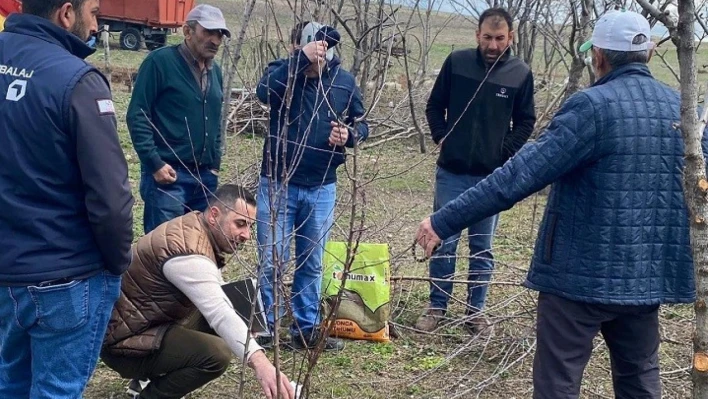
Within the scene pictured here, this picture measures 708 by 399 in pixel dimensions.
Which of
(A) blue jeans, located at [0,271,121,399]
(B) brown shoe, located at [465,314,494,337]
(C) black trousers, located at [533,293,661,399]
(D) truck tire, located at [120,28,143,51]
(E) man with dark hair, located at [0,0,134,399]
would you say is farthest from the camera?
(D) truck tire, located at [120,28,143,51]

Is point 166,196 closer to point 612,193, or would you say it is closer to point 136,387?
point 136,387

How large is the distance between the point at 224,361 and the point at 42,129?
1346mm

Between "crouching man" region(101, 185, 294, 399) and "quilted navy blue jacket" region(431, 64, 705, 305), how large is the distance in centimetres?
93

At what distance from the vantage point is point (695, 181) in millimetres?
2244

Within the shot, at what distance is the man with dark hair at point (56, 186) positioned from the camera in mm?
2316

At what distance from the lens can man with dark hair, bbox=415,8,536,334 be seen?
4.38 m

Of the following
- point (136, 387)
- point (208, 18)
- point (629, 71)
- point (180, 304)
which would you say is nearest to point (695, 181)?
point (629, 71)

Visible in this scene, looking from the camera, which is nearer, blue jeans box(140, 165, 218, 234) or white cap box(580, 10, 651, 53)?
white cap box(580, 10, 651, 53)

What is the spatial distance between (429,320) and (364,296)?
0.44m

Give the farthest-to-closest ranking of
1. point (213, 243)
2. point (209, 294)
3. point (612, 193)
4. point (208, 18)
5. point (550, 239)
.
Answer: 1. point (208, 18)
2. point (213, 243)
3. point (209, 294)
4. point (550, 239)
5. point (612, 193)

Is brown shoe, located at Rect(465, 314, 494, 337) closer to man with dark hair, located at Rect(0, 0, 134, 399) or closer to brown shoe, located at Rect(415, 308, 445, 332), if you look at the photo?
brown shoe, located at Rect(415, 308, 445, 332)

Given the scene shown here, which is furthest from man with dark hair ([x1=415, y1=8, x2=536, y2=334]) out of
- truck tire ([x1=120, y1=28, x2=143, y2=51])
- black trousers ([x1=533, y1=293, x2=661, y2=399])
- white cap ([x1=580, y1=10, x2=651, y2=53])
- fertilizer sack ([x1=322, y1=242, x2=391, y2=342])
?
truck tire ([x1=120, y1=28, x2=143, y2=51])

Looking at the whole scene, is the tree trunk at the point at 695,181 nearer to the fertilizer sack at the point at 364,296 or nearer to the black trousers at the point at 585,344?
the black trousers at the point at 585,344

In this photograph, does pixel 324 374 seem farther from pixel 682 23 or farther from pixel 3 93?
pixel 682 23
